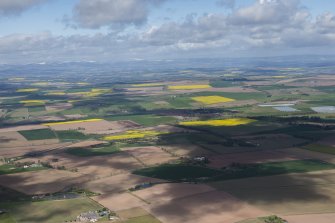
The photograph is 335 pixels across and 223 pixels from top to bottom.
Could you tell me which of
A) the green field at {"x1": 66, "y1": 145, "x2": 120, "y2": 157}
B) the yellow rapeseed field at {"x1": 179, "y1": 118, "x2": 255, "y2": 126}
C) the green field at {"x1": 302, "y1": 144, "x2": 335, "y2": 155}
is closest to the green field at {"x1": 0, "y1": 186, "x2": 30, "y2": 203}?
the green field at {"x1": 66, "y1": 145, "x2": 120, "y2": 157}

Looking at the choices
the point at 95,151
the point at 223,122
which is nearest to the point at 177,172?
the point at 95,151

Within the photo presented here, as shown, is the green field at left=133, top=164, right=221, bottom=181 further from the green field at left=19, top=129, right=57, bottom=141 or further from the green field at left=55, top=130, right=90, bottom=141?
the green field at left=19, top=129, right=57, bottom=141

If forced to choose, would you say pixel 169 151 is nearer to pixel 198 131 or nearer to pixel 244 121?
pixel 198 131

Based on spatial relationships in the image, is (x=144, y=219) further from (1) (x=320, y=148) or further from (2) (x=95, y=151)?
(1) (x=320, y=148)

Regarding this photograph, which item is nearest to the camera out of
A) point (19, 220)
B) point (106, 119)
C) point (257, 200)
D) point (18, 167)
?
point (19, 220)

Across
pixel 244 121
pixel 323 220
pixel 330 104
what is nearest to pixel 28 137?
pixel 244 121

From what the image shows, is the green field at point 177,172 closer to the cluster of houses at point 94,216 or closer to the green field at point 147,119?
the cluster of houses at point 94,216
